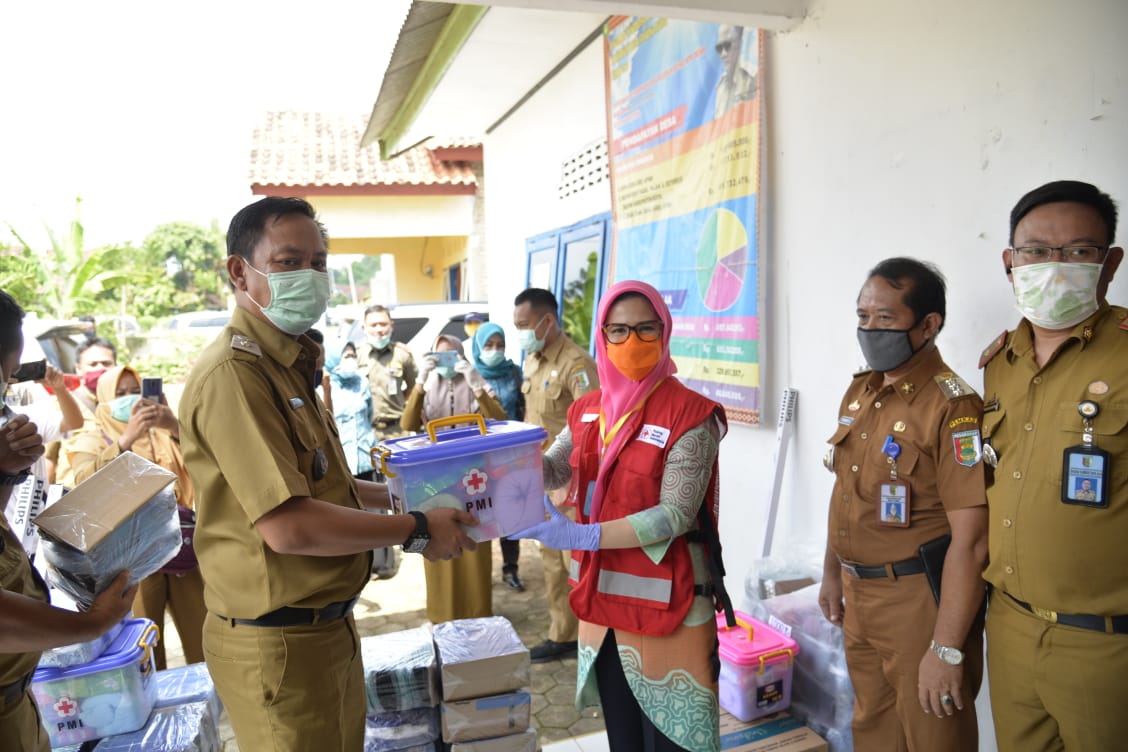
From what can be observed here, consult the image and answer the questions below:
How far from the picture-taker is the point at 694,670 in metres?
1.98

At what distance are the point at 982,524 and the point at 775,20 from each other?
2481 millimetres

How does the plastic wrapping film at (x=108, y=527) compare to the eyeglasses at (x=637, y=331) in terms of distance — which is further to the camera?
the eyeglasses at (x=637, y=331)

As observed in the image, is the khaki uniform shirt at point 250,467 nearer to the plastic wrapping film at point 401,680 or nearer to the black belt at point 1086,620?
the plastic wrapping film at point 401,680

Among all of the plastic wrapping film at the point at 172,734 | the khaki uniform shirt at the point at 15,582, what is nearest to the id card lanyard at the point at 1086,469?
the khaki uniform shirt at the point at 15,582

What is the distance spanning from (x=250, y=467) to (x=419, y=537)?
420 mm

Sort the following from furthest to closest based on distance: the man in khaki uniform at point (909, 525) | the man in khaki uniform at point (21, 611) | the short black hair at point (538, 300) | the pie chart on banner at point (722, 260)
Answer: the short black hair at point (538, 300)
the pie chart on banner at point (722, 260)
the man in khaki uniform at point (909, 525)
the man in khaki uniform at point (21, 611)

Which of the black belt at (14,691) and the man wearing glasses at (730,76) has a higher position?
the man wearing glasses at (730,76)

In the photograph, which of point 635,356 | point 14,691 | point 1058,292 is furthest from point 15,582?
point 1058,292

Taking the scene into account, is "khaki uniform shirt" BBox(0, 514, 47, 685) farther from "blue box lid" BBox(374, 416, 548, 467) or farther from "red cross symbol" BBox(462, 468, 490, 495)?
"red cross symbol" BBox(462, 468, 490, 495)

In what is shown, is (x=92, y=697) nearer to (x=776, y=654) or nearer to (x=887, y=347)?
(x=776, y=654)

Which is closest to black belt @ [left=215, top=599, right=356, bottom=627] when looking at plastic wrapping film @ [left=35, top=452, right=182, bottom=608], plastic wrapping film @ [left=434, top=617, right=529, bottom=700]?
plastic wrapping film @ [left=35, top=452, right=182, bottom=608]

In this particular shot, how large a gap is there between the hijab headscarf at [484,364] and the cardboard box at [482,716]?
2.70 meters

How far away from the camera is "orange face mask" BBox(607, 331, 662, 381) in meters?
2.03

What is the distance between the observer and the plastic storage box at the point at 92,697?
2430 mm
